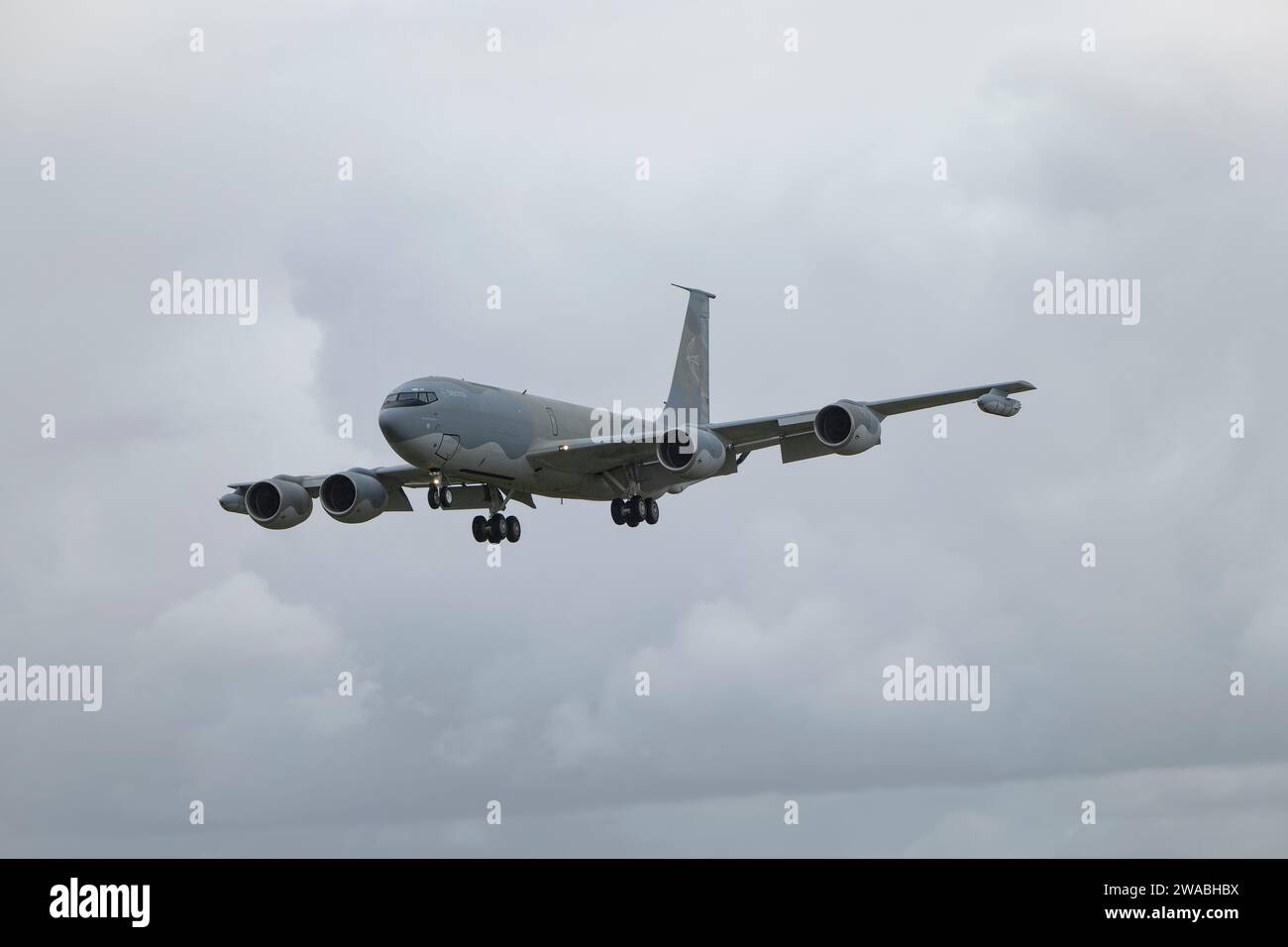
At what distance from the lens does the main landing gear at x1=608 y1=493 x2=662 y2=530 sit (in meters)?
66.1

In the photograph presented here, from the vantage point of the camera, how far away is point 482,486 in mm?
66438

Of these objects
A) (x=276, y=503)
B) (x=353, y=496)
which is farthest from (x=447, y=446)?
(x=276, y=503)

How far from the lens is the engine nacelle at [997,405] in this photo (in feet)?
191

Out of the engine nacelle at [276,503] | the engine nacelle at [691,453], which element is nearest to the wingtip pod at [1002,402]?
the engine nacelle at [691,453]

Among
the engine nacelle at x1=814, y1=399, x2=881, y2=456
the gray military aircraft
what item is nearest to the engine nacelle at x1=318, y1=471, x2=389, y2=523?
the gray military aircraft

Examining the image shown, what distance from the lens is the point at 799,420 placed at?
2399 inches

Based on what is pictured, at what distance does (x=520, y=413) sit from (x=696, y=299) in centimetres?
1619

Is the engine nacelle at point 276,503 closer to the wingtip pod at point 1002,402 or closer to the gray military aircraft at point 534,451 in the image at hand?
the gray military aircraft at point 534,451

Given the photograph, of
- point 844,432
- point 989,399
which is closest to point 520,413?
point 844,432

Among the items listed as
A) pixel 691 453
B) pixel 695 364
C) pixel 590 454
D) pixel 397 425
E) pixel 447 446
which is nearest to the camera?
pixel 397 425

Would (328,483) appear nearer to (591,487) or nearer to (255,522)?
(255,522)

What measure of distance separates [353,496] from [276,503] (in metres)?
2.92

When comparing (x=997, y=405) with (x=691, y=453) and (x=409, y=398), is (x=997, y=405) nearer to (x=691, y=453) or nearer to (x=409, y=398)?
(x=691, y=453)

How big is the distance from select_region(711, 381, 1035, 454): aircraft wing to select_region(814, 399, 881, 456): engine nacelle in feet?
1.89
